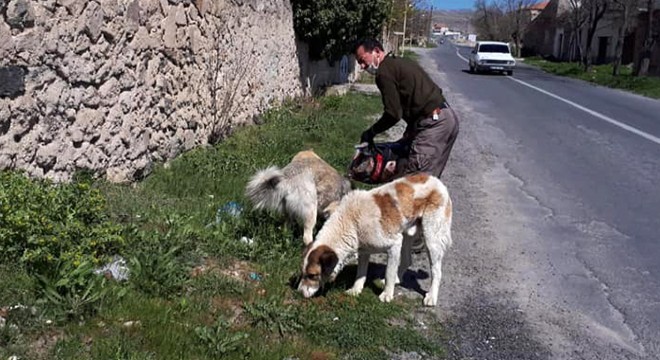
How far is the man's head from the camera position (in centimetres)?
570

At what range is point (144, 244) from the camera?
5.16m

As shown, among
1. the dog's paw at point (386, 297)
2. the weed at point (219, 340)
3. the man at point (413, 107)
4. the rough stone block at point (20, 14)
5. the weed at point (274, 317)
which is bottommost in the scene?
the dog's paw at point (386, 297)

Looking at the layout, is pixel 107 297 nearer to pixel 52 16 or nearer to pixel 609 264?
pixel 52 16

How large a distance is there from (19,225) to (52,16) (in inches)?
90.1

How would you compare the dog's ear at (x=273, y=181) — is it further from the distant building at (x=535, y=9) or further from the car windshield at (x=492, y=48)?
the distant building at (x=535, y=9)

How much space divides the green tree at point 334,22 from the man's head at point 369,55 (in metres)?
10.3

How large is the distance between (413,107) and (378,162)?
58 centimetres

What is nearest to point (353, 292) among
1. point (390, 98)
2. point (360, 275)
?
point (360, 275)

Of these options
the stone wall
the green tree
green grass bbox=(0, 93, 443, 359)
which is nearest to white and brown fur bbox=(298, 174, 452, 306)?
green grass bbox=(0, 93, 443, 359)

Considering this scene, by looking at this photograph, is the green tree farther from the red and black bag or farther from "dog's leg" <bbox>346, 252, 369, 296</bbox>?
"dog's leg" <bbox>346, 252, 369, 296</bbox>

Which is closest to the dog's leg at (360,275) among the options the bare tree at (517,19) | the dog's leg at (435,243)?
the dog's leg at (435,243)

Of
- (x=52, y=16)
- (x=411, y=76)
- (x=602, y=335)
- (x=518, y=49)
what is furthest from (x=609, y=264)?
(x=518, y=49)

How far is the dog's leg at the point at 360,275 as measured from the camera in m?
5.21

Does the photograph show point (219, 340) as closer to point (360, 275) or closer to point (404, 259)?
point (360, 275)
